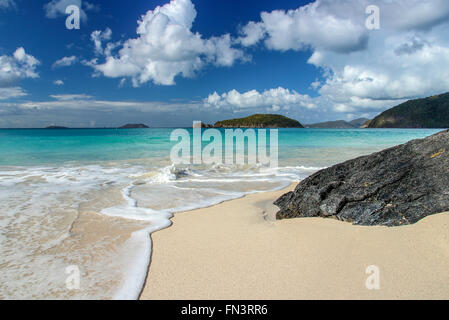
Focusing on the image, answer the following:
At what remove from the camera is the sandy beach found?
8.71ft

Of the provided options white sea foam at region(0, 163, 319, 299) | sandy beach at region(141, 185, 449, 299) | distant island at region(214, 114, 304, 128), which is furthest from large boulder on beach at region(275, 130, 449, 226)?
distant island at region(214, 114, 304, 128)

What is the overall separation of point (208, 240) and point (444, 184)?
3.75m

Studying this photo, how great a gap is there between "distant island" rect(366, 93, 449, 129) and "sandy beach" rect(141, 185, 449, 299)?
652ft

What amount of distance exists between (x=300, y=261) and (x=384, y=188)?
2197 mm

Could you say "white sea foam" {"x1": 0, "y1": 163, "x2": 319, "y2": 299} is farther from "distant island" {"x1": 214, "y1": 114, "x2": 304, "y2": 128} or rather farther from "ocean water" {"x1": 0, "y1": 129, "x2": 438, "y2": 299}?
"distant island" {"x1": 214, "y1": 114, "x2": 304, "y2": 128}

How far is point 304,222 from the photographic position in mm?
4555

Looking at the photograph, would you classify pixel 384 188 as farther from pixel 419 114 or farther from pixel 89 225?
pixel 419 114

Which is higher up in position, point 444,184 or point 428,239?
point 444,184

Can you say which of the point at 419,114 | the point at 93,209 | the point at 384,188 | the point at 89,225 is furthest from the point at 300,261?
the point at 419,114

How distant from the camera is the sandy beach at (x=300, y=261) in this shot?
265 centimetres

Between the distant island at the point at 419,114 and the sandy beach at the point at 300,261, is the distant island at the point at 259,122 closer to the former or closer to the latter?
the distant island at the point at 419,114
